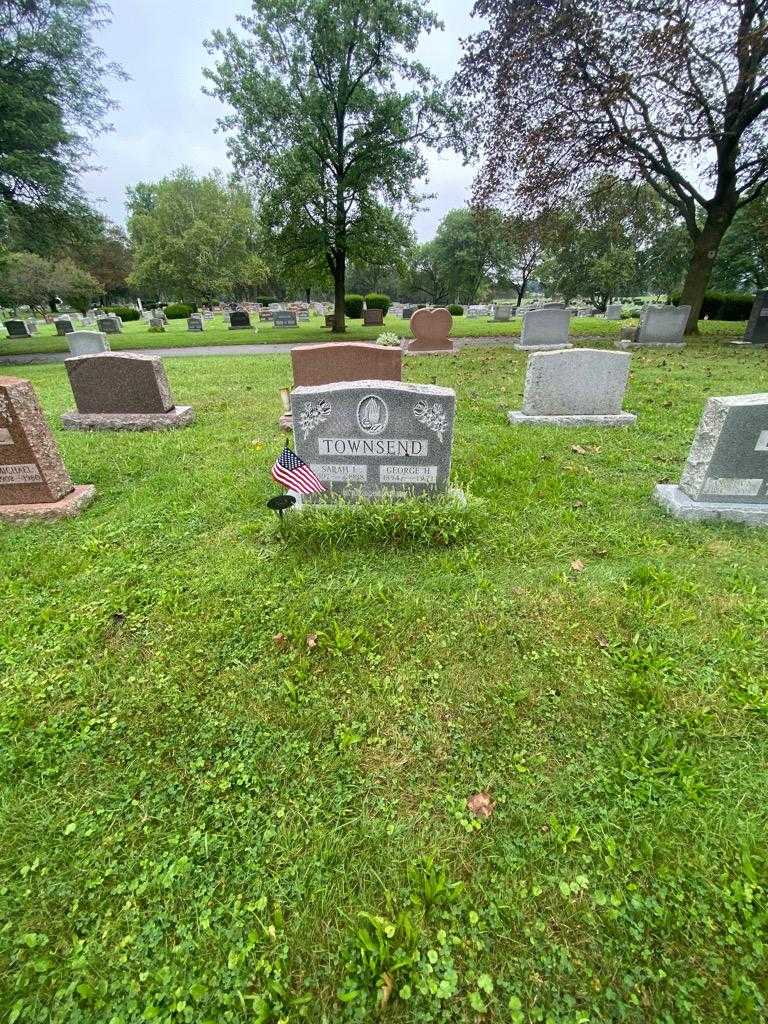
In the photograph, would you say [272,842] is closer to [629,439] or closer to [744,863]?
[744,863]

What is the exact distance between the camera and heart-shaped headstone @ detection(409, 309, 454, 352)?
1406 cm

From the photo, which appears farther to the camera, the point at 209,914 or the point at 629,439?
the point at 629,439

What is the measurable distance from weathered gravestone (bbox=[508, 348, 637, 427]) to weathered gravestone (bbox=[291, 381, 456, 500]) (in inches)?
122

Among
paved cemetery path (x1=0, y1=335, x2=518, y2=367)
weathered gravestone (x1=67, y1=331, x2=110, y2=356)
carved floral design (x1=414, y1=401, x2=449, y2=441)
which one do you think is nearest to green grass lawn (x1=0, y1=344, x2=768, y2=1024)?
carved floral design (x1=414, y1=401, x2=449, y2=441)

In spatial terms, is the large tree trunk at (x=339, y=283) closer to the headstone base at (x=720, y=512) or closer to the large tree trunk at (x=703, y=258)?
the large tree trunk at (x=703, y=258)

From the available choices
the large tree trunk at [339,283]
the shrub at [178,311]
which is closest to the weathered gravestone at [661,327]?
the large tree trunk at [339,283]

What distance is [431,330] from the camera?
46.4 ft

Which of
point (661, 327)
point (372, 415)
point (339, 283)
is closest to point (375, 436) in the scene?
point (372, 415)

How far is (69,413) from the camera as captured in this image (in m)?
6.93

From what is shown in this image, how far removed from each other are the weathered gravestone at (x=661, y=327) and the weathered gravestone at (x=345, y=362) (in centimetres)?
1140

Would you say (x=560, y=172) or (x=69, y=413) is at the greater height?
(x=560, y=172)

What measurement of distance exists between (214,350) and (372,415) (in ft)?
53.4

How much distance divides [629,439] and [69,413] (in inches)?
318

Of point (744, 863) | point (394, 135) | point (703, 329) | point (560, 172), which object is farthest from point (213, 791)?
point (394, 135)
